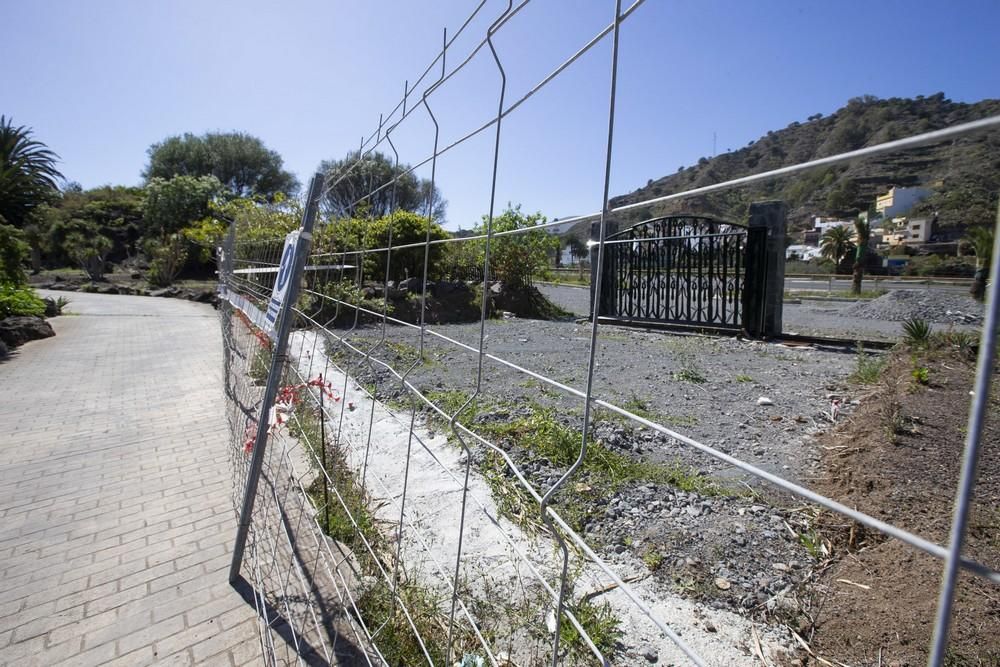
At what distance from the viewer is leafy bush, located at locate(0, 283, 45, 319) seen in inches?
351

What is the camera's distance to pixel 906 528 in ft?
7.02

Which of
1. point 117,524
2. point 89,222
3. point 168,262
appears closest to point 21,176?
point 89,222

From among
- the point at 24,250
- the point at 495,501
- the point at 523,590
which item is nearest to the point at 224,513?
the point at 495,501

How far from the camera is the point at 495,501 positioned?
9.04 feet

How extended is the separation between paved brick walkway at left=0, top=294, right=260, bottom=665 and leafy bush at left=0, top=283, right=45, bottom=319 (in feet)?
12.6

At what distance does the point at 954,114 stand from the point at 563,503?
2.32 meters

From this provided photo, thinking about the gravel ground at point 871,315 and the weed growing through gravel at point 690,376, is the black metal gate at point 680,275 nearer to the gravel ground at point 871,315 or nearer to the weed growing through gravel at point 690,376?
the gravel ground at point 871,315

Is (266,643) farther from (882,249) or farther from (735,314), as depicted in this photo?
(735,314)

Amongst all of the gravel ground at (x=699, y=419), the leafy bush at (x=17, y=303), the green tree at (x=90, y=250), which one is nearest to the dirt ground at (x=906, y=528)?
the gravel ground at (x=699, y=419)

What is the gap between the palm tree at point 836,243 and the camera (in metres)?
1.16

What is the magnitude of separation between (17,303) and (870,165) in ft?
41.8

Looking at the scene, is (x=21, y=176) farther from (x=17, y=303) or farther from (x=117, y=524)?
(x=117, y=524)

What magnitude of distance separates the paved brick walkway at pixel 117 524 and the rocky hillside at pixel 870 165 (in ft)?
7.59

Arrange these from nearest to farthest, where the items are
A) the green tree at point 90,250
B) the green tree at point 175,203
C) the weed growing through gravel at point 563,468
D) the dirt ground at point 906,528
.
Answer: the dirt ground at point 906,528
the weed growing through gravel at point 563,468
the green tree at point 90,250
the green tree at point 175,203
